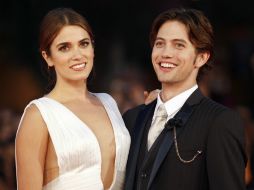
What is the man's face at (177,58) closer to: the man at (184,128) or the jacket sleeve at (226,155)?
the man at (184,128)

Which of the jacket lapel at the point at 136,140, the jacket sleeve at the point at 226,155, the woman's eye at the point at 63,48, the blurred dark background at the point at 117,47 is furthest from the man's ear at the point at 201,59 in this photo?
the blurred dark background at the point at 117,47

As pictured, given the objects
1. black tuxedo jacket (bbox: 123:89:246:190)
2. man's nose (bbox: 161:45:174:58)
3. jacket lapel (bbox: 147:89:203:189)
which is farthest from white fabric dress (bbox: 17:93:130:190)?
man's nose (bbox: 161:45:174:58)

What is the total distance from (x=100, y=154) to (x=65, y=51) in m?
0.69

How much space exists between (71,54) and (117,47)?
4932 millimetres

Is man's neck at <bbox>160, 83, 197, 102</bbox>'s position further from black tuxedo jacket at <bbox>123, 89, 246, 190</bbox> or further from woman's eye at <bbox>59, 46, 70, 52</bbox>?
woman's eye at <bbox>59, 46, 70, 52</bbox>

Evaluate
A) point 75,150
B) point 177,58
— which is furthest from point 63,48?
point 177,58

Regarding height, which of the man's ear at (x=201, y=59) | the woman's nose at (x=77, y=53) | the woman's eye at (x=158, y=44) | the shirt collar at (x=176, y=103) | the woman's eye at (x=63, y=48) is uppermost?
the woman's eye at (x=158, y=44)

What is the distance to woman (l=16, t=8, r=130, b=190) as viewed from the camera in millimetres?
4609

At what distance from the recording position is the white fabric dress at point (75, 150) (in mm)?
4668

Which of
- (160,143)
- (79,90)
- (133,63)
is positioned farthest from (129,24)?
(160,143)

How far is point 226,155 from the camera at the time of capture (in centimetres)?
416

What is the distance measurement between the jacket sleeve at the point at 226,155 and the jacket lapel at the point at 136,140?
520 millimetres

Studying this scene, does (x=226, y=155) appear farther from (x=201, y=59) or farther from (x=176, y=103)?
(x=201, y=59)

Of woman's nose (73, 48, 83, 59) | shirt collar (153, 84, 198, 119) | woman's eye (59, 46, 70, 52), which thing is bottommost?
shirt collar (153, 84, 198, 119)
